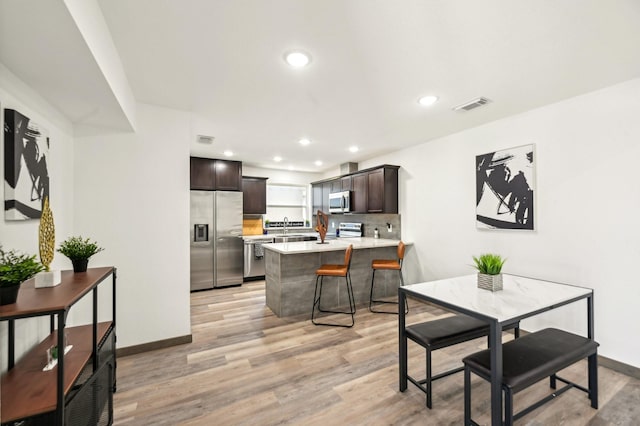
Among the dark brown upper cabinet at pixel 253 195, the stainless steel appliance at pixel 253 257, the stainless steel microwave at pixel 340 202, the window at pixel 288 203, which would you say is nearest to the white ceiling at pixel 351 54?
the stainless steel microwave at pixel 340 202

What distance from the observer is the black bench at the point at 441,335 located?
6.53ft

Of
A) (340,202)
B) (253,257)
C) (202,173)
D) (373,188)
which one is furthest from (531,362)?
(202,173)

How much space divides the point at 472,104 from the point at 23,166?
3.72 m

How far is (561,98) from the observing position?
274cm

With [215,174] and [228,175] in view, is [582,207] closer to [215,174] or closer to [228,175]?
[228,175]

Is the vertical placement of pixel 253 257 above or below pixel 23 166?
below

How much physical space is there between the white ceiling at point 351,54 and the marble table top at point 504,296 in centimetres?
174

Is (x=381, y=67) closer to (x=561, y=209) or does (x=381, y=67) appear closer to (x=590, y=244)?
(x=561, y=209)

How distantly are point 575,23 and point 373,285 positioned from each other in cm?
362

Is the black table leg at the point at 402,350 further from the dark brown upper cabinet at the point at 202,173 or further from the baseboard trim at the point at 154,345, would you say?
the dark brown upper cabinet at the point at 202,173

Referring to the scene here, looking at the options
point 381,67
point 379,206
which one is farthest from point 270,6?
Answer: point 379,206

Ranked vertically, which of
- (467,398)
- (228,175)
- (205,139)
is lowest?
(467,398)

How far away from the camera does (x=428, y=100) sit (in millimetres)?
2844

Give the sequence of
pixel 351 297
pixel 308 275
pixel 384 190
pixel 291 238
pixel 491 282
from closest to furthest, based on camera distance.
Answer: pixel 491 282
pixel 308 275
pixel 351 297
pixel 384 190
pixel 291 238
